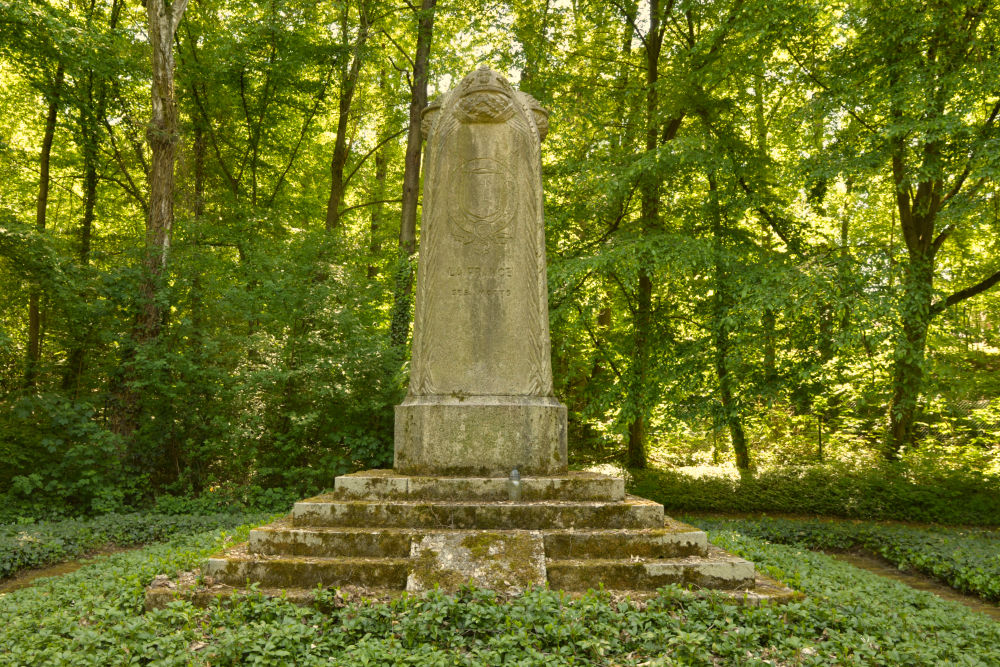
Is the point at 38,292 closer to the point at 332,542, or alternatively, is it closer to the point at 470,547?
the point at 332,542

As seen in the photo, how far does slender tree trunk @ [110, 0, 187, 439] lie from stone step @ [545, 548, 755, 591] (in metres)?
9.51

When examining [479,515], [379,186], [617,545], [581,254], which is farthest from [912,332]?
[379,186]

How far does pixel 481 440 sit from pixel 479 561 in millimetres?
1306

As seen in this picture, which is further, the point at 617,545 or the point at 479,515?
the point at 479,515

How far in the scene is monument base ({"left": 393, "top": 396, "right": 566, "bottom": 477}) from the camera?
18.1 feet

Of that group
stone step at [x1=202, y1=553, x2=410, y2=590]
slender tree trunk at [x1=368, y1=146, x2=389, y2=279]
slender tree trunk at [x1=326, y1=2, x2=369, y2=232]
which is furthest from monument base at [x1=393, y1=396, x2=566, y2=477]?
slender tree trunk at [x1=368, y1=146, x2=389, y2=279]

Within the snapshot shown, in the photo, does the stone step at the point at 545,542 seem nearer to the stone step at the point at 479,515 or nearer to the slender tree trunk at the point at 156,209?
the stone step at the point at 479,515

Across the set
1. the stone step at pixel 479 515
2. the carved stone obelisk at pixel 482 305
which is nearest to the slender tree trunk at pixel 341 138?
the carved stone obelisk at pixel 482 305

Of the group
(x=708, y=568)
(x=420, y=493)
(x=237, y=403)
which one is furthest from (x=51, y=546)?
(x=708, y=568)

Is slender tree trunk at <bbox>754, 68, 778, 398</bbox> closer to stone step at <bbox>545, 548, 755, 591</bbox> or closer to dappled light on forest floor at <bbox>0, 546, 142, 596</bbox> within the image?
stone step at <bbox>545, 548, 755, 591</bbox>

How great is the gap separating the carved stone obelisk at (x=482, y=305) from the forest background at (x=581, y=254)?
17.1ft

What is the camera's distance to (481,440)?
554cm

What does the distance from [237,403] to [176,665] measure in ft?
27.5

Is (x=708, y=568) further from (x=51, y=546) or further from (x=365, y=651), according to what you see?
(x=51, y=546)
